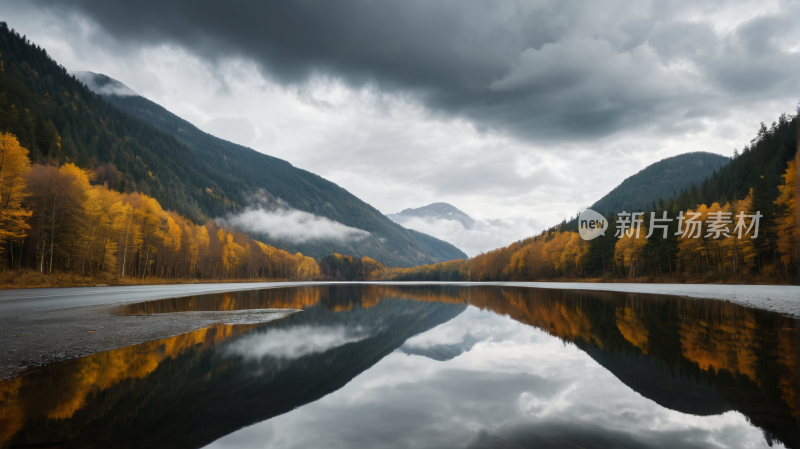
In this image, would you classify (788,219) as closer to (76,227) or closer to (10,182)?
(10,182)

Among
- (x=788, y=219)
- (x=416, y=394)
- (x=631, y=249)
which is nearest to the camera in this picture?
(x=416, y=394)

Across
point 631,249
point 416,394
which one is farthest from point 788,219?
point 416,394

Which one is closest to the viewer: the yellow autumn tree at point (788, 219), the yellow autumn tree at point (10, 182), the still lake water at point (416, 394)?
the still lake water at point (416, 394)

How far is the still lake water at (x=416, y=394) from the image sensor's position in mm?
5516

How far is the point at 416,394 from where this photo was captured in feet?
26.0

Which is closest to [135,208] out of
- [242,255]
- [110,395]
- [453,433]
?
[242,255]

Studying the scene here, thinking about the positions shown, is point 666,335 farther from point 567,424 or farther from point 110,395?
point 110,395

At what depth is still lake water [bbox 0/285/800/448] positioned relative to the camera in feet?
18.1

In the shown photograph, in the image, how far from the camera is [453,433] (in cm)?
580

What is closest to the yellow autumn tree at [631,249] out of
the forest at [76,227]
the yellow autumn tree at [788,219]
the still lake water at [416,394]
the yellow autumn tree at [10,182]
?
the yellow autumn tree at [788,219]

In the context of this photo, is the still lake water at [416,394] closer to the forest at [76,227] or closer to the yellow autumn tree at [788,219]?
the forest at [76,227]

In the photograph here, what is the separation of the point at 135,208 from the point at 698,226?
4319 inches

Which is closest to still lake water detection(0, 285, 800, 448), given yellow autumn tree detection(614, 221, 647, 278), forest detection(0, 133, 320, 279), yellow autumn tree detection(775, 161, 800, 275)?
forest detection(0, 133, 320, 279)

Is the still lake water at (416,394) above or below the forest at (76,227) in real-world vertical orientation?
below
